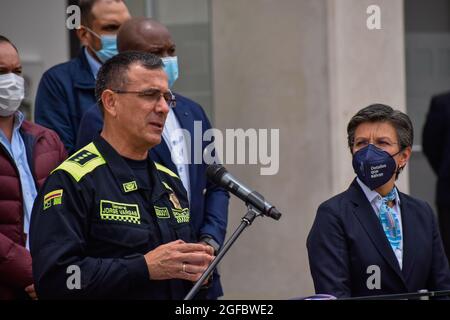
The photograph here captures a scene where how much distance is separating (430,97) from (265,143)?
5.74 feet

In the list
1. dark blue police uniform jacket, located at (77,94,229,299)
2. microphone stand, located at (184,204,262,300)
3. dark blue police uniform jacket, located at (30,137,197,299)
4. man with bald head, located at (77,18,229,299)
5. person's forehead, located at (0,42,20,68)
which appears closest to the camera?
microphone stand, located at (184,204,262,300)

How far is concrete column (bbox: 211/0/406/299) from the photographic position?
8.56 metres

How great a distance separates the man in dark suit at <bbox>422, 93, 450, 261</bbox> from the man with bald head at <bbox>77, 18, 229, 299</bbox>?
9.66ft

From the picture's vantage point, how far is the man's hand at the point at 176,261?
4.63 metres

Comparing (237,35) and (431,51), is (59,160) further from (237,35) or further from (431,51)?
(431,51)

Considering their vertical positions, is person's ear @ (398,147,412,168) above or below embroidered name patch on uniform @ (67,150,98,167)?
below

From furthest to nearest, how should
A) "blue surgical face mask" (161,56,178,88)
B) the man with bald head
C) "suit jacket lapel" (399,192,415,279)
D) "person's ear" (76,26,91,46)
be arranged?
"person's ear" (76,26,91,46), "blue surgical face mask" (161,56,178,88), the man with bald head, "suit jacket lapel" (399,192,415,279)

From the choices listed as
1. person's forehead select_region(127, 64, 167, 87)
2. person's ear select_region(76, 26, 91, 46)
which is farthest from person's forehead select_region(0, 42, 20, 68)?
person's forehead select_region(127, 64, 167, 87)

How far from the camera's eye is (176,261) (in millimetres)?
4629

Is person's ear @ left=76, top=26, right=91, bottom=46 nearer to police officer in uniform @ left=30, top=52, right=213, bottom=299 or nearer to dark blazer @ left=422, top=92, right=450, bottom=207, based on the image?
police officer in uniform @ left=30, top=52, right=213, bottom=299

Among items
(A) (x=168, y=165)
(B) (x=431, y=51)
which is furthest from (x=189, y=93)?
(A) (x=168, y=165)

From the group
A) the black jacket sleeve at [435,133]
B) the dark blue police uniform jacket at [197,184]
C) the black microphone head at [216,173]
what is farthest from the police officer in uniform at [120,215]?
the black jacket sleeve at [435,133]

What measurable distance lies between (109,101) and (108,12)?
73.2 inches

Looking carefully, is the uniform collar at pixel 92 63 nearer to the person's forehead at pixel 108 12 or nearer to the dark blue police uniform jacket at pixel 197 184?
the person's forehead at pixel 108 12
